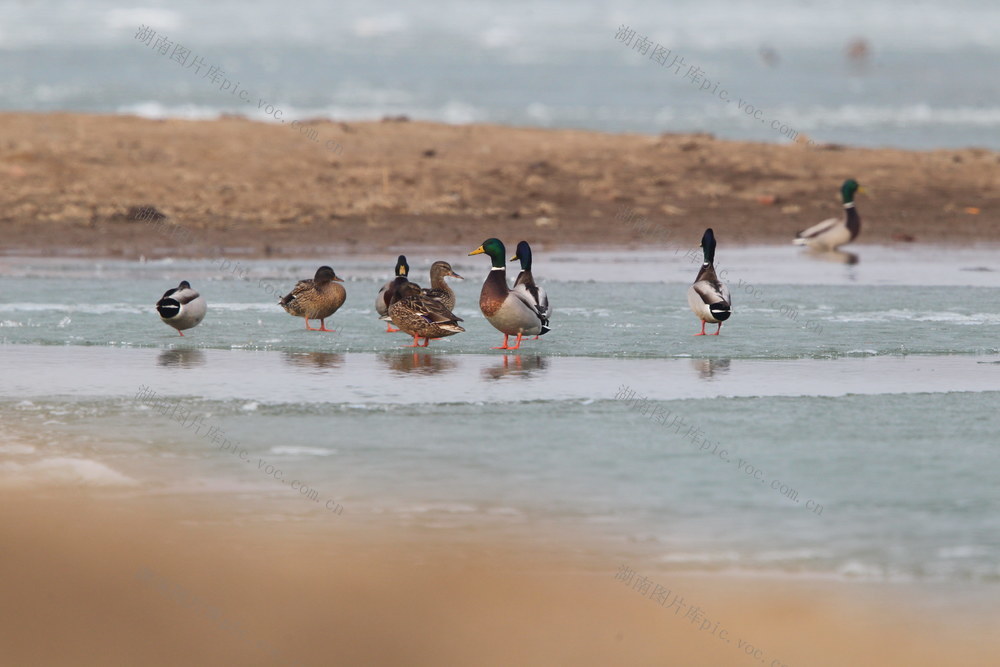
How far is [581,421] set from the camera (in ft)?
31.6

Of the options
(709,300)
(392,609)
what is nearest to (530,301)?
(709,300)

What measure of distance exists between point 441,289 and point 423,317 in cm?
136

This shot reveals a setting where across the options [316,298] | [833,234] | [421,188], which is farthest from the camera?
[421,188]

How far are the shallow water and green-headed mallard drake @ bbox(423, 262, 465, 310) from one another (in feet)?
1.31

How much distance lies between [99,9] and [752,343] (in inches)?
5983

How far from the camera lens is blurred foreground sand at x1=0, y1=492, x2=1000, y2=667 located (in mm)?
5961

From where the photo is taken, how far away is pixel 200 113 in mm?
48906

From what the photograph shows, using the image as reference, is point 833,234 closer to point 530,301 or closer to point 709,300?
point 709,300

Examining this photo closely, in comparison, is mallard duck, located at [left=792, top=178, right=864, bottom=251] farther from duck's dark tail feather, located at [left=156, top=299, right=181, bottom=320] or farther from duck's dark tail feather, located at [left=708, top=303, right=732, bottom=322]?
duck's dark tail feather, located at [left=156, top=299, right=181, bottom=320]

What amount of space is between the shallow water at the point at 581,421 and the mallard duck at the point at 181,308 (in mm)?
221

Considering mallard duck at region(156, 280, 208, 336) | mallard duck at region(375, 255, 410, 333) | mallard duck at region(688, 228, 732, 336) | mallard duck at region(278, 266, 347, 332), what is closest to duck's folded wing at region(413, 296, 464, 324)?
mallard duck at region(375, 255, 410, 333)

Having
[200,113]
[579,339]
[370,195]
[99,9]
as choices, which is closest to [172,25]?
[99,9]

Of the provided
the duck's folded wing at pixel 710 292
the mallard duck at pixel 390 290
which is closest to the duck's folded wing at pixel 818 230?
the duck's folded wing at pixel 710 292

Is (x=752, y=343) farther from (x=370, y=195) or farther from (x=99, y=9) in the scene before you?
(x=99, y=9)
